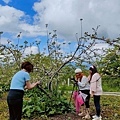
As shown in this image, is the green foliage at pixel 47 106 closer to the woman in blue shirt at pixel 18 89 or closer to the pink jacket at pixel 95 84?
the pink jacket at pixel 95 84

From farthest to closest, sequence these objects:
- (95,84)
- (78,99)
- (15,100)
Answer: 1. (78,99)
2. (95,84)
3. (15,100)

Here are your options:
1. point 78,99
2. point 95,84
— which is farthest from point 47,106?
point 95,84

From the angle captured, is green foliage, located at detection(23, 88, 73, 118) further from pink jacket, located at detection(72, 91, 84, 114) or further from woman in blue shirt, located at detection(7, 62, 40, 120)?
woman in blue shirt, located at detection(7, 62, 40, 120)

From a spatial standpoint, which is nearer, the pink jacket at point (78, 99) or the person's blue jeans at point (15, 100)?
the person's blue jeans at point (15, 100)

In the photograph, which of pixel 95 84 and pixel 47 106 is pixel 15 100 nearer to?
pixel 95 84

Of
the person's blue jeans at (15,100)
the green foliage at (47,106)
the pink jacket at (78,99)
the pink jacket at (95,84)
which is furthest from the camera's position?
the green foliage at (47,106)

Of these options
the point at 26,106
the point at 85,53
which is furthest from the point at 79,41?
the point at 26,106

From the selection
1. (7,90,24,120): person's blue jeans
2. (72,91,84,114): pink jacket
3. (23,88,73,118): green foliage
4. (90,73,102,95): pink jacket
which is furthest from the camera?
(23,88,73,118): green foliage

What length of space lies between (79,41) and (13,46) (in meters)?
3.34

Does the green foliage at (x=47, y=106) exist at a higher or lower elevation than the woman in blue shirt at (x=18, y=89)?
lower

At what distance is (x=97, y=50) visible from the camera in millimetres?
9039

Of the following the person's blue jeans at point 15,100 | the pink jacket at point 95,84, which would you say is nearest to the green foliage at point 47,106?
the pink jacket at point 95,84

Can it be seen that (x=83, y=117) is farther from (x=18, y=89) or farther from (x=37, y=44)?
(x=37, y=44)

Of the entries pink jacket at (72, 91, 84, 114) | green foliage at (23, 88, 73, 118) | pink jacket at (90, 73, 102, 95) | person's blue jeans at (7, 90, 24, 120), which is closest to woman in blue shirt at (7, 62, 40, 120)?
person's blue jeans at (7, 90, 24, 120)
